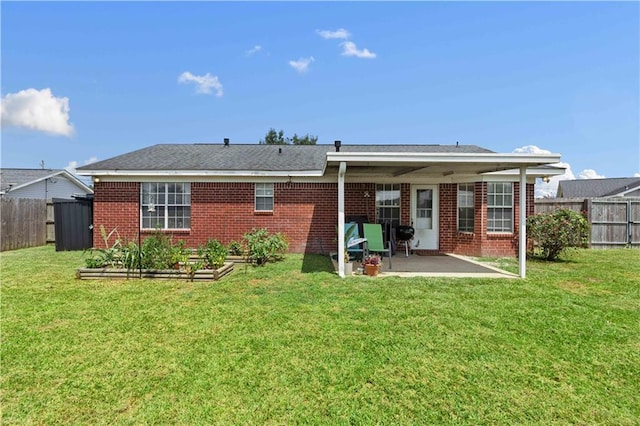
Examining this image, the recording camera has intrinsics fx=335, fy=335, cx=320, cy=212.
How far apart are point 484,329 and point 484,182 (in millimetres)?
7090

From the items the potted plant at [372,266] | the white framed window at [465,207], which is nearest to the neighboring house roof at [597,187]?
the white framed window at [465,207]

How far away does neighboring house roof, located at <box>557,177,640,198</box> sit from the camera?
1124 inches

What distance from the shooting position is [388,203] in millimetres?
11258

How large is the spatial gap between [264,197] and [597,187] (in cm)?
3480

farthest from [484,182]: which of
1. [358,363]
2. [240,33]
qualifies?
[240,33]

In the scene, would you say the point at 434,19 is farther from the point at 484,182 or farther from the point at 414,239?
the point at 414,239

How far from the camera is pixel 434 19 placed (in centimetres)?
955

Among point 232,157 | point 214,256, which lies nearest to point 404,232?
point 214,256

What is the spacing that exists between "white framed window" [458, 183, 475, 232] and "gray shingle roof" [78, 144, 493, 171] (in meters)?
3.01

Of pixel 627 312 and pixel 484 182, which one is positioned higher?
pixel 484 182

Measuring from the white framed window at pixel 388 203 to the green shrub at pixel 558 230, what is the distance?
157 inches

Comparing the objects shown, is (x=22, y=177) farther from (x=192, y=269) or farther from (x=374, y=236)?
(x=374, y=236)

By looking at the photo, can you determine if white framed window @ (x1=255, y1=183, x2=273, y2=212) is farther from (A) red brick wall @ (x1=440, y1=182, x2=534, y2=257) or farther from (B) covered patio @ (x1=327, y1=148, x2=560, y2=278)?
(A) red brick wall @ (x1=440, y1=182, x2=534, y2=257)

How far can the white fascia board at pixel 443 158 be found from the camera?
6.82 m
